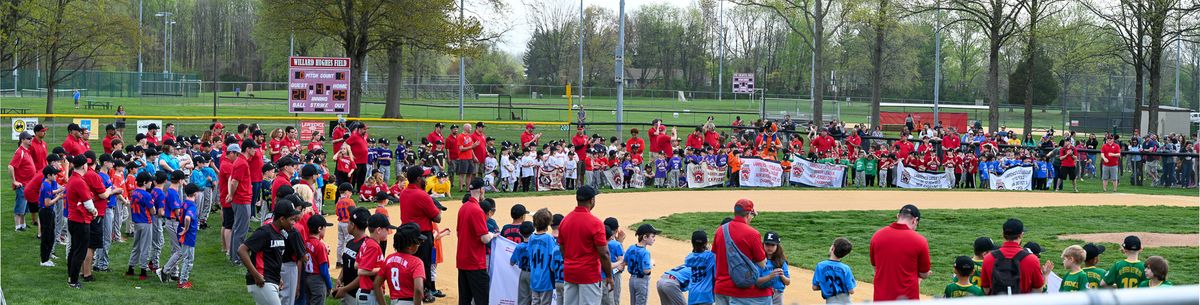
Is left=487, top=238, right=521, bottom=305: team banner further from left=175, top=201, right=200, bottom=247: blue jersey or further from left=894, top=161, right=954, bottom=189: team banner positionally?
left=894, top=161, right=954, bottom=189: team banner

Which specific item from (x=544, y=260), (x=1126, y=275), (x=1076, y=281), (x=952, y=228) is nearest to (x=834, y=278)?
(x=1076, y=281)

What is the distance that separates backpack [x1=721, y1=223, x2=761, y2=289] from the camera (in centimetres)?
959

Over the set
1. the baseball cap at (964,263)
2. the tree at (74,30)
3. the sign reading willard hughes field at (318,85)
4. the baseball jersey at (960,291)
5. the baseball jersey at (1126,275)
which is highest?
the tree at (74,30)

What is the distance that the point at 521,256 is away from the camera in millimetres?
11297

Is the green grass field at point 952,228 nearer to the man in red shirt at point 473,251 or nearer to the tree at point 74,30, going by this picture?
the man in red shirt at point 473,251

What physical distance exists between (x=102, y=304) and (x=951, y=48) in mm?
99530

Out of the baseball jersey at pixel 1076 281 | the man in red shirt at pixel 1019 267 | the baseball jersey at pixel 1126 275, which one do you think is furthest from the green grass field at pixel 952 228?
the man in red shirt at pixel 1019 267

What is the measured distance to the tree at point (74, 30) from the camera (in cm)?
4412

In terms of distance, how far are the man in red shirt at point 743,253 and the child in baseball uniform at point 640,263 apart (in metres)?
1.42

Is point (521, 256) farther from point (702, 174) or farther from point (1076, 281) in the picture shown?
point (702, 174)

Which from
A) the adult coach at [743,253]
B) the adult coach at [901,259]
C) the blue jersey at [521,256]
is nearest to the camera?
the adult coach at [901,259]

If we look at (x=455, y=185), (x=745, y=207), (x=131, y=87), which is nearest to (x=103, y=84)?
(x=131, y=87)

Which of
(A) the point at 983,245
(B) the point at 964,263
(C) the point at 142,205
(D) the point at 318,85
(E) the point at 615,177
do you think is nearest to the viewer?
(B) the point at 964,263

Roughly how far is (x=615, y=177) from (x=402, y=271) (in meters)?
18.8
